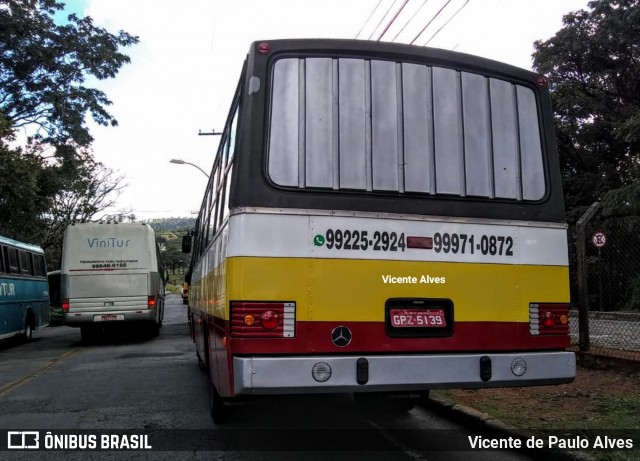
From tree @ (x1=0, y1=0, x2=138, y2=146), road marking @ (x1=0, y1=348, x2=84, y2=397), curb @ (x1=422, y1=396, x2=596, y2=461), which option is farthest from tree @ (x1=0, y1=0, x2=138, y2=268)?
curb @ (x1=422, y1=396, x2=596, y2=461)

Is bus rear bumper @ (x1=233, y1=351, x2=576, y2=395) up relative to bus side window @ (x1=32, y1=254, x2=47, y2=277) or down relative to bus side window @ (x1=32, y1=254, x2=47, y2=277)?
down

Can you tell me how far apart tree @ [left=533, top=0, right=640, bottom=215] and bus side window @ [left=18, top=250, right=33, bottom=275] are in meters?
23.9

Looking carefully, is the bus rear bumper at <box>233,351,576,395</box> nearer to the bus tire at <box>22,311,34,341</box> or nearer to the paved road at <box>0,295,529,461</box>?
the paved road at <box>0,295,529,461</box>

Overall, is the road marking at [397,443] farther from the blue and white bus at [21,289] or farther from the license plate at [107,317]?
the blue and white bus at [21,289]

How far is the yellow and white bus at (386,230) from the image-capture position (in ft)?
13.8

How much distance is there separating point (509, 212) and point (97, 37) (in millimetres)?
23219

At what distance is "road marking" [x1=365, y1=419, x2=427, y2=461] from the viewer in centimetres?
502

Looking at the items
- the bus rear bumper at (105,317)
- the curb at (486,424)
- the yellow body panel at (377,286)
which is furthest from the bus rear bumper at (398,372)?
the bus rear bumper at (105,317)

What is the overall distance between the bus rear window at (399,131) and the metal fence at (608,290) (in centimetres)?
397

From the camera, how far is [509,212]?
4855 millimetres

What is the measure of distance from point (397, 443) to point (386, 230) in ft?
7.32

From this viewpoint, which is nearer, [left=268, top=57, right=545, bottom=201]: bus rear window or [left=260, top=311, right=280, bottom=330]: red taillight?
[left=260, top=311, right=280, bottom=330]: red taillight

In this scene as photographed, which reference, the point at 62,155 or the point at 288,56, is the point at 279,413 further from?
the point at 62,155

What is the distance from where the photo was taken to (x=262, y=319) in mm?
4160
